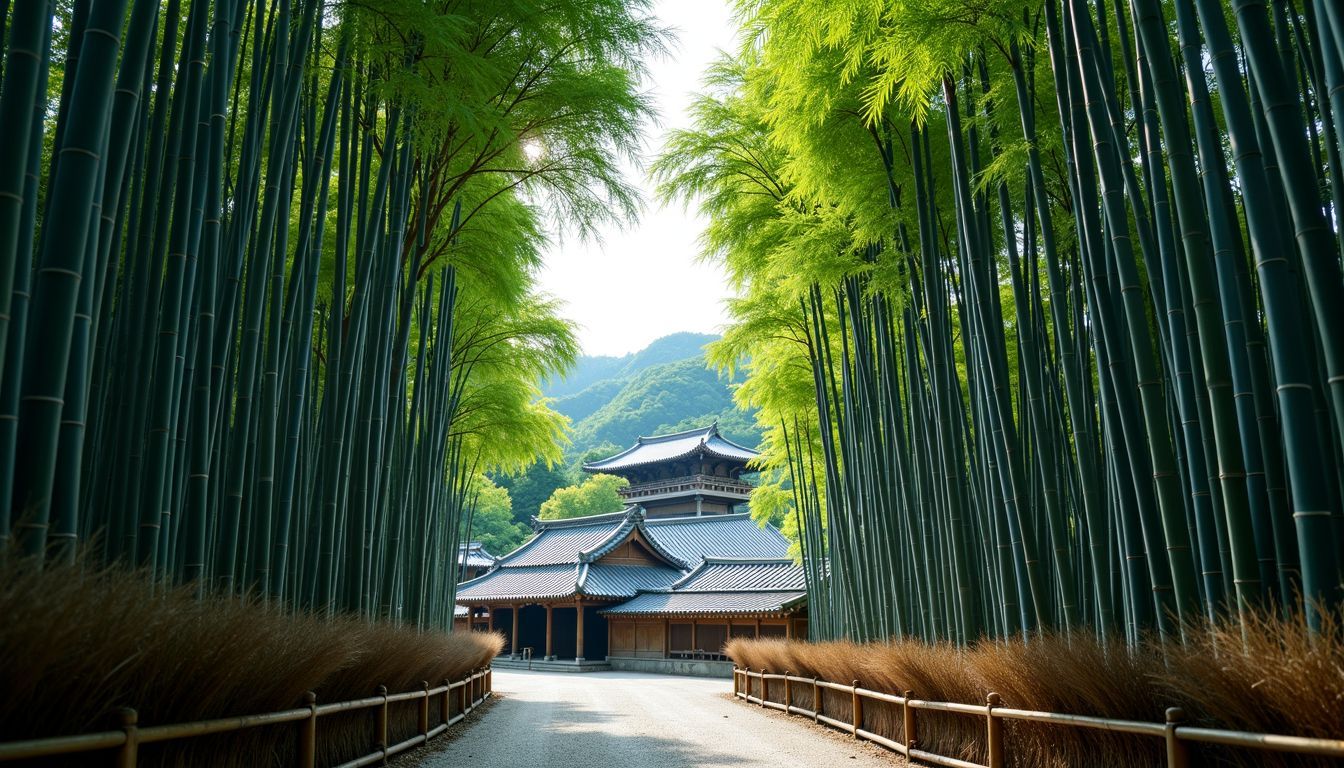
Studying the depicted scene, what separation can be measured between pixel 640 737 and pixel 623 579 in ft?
39.9

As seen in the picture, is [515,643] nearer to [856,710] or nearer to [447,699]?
[447,699]

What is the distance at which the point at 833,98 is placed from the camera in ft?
15.3

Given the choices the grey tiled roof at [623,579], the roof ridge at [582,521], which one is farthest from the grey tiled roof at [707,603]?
the roof ridge at [582,521]

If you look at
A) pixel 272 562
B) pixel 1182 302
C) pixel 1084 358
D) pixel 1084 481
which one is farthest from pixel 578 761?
pixel 1182 302

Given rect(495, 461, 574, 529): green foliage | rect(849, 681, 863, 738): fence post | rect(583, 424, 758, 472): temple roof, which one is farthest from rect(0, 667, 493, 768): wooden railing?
rect(495, 461, 574, 529): green foliage

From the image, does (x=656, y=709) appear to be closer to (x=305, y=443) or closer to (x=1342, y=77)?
(x=305, y=443)

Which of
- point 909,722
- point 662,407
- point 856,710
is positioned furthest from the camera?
point 662,407

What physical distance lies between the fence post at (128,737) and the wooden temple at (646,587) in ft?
41.1

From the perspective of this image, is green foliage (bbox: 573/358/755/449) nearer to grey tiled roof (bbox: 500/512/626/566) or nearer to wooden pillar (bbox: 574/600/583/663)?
→ grey tiled roof (bbox: 500/512/626/566)

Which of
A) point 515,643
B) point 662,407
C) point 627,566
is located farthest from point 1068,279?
point 662,407

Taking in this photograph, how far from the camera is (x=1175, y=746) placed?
7.38 feet

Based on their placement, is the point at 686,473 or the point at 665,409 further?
the point at 665,409

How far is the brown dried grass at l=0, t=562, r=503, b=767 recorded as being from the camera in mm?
1416

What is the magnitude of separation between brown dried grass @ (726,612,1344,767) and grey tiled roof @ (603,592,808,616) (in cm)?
885
